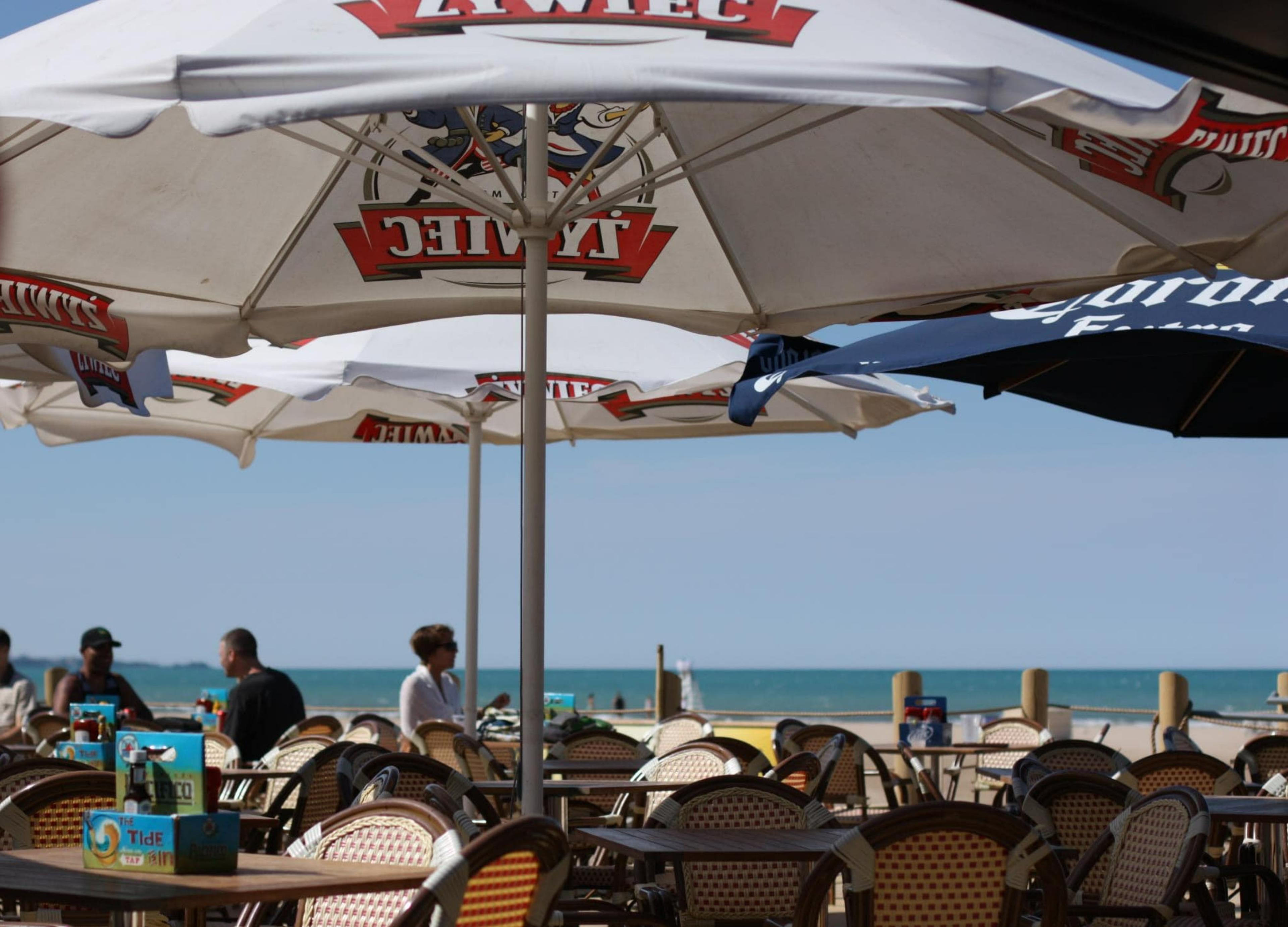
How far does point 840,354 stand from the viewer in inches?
206

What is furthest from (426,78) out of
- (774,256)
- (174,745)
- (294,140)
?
(774,256)

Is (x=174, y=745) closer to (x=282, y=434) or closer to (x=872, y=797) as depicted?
(x=282, y=434)

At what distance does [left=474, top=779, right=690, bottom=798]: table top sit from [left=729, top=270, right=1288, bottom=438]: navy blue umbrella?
4.40 feet

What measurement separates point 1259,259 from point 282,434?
6975mm

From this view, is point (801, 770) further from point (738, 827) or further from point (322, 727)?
point (322, 727)

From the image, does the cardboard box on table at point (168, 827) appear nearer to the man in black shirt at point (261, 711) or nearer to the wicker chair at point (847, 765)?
the man in black shirt at point (261, 711)

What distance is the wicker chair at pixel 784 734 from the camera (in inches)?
311

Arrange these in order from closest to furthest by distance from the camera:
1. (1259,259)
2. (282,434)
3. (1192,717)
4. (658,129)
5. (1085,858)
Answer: (1085,858) → (1259,259) → (658,129) → (282,434) → (1192,717)

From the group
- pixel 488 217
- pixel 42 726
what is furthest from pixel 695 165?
pixel 42 726

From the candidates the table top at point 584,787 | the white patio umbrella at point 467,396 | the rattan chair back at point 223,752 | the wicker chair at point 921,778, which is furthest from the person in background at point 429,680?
the table top at point 584,787

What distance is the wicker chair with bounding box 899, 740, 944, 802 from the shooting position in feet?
24.4

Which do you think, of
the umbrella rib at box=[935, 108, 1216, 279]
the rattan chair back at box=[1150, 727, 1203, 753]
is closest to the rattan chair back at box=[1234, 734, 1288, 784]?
the rattan chair back at box=[1150, 727, 1203, 753]

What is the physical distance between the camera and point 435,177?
4.51 m

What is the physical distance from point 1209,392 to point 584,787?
293cm
